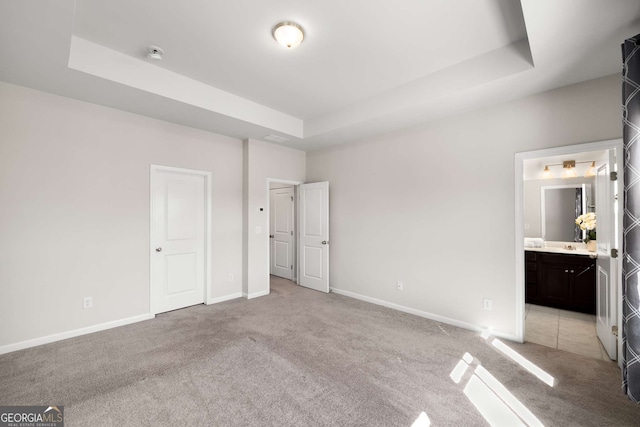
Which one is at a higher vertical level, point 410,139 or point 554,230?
point 410,139

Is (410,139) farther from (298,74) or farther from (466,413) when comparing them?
(466,413)

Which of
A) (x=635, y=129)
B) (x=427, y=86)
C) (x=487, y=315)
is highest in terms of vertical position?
(x=427, y=86)

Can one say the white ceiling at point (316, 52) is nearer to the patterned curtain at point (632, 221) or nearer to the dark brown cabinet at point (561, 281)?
the patterned curtain at point (632, 221)

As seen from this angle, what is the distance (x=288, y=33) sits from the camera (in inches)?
90.7

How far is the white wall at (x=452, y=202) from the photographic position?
2.85 metres

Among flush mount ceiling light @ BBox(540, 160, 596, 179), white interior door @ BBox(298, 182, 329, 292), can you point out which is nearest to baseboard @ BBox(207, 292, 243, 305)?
white interior door @ BBox(298, 182, 329, 292)

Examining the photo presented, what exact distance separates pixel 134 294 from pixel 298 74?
133 inches

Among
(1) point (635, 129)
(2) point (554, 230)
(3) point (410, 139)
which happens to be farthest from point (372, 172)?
(2) point (554, 230)

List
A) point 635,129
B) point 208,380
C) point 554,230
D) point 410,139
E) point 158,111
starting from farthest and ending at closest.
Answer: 1. point 554,230
2. point 410,139
3. point 158,111
4. point 208,380
5. point 635,129

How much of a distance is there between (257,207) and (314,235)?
1.16 metres

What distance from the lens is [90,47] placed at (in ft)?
8.34

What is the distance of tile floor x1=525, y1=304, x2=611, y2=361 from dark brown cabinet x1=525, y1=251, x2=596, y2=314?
0.13 meters

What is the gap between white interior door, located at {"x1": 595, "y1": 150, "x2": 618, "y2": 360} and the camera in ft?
8.61

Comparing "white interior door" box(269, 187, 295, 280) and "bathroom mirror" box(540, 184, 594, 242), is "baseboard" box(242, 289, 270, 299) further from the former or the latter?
"bathroom mirror" box(540, 184, 594, 242)
